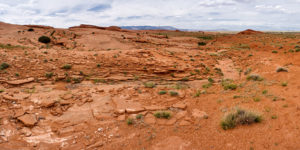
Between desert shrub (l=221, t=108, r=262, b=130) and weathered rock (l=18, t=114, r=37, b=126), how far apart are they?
19.0ft

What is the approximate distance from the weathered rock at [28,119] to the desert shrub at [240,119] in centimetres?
578

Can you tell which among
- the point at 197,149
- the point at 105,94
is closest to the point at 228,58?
the point at 105,94

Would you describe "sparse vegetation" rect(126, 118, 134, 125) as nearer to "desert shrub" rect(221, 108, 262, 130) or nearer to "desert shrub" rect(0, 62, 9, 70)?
"desert shrub" rect(221, 108, 262, 130)

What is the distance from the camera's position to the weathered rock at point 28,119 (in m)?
5.00

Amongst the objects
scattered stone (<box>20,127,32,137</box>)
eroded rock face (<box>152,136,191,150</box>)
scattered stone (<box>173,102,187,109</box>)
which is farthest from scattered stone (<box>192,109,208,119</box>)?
scattered stone (<box>20,127,32,137</box>)

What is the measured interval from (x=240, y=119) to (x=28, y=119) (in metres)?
6.45

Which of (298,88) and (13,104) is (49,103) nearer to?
(13,104)

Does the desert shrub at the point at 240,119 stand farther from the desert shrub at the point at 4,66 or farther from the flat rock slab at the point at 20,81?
the desert shrub at the point at 4,66

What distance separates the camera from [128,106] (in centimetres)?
632

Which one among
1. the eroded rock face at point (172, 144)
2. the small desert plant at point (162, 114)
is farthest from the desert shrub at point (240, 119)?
the small desert plant at point (162, 114)

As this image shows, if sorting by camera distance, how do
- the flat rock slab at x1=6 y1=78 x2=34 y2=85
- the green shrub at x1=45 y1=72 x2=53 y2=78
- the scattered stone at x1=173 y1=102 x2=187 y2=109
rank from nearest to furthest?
1. the scattered stone at x1=173 y1=102 x2=187 y2=109
2. the flat rock slab at x1=6 y1=78 x2=34 y2=85
3. the green shrub at x1=45 y1=72 x2=53 y2=78

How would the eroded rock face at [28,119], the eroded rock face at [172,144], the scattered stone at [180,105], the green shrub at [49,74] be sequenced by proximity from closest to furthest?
the eroded rock face at [172,144] < the eroded rock face at [28,119] < the scattered stone at [180,105] < the green shrub at [49,74]

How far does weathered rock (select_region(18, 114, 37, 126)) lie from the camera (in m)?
5.00

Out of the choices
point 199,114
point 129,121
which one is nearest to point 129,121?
point 129,121
